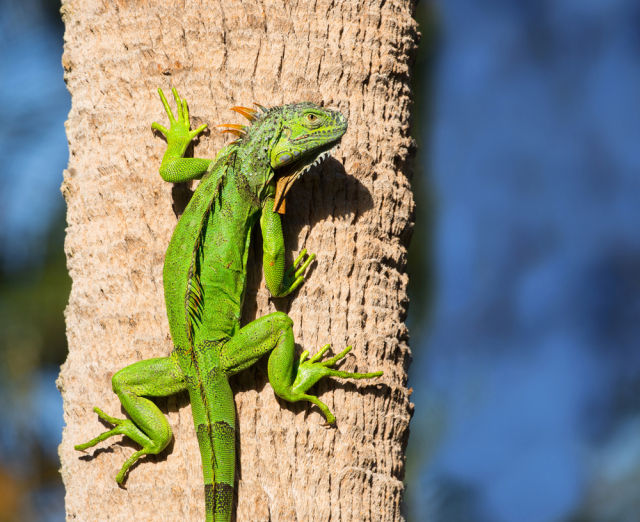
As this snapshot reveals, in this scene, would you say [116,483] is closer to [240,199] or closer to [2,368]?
[240,199]

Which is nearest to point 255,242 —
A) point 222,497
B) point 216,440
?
point 216,440

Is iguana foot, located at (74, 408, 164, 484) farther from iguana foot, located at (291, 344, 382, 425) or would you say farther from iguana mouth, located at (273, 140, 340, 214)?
iguana mouth, located at (273, 140, 340, 214)

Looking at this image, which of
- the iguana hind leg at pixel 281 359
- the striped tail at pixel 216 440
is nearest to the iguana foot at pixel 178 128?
the iguana hind leg at pixel 281 359

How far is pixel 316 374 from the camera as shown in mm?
3779

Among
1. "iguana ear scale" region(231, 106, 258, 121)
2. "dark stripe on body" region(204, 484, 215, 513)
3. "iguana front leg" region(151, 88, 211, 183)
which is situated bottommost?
"dark stripe on body" region(204, 484, 215, 513)

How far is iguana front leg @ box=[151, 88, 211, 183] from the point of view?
3957 mm

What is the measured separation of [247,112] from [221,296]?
36.1 inches

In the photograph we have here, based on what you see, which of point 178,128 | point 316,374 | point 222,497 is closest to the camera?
point 222,497

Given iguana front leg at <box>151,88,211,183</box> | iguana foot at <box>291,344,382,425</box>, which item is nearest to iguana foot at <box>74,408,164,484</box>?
iguana foot at <box>291,344,382,425</box>

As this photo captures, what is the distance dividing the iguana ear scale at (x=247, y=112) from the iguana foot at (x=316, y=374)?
1.18 metres

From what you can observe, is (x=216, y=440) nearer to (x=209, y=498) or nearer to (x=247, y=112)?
(x=209, y=498)

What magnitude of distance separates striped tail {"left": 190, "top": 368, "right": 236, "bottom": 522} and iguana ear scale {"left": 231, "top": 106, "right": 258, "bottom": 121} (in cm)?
125

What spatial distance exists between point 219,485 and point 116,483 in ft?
1.85

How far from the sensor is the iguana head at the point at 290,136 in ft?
13.2
